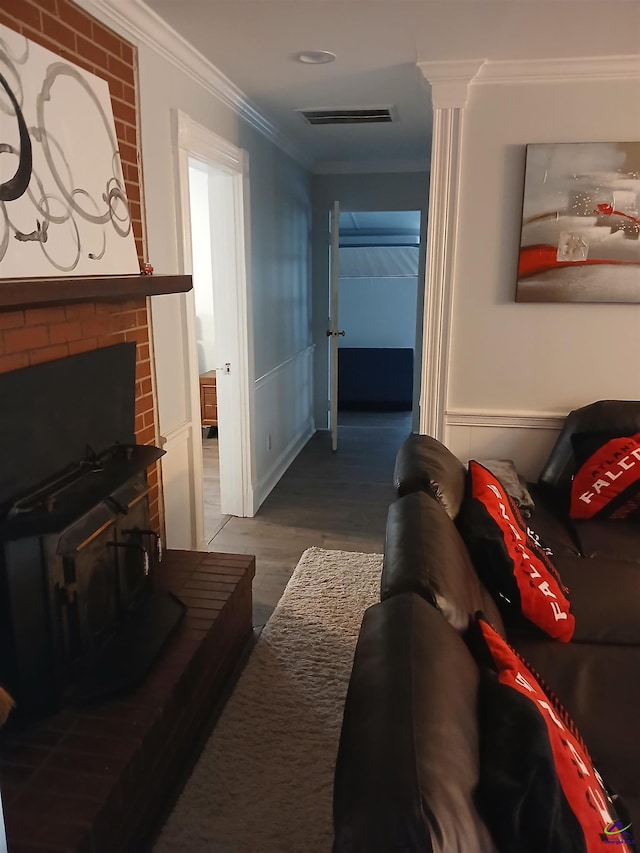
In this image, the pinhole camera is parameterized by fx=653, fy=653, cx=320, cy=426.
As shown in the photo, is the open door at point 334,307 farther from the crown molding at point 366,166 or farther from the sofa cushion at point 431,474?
the sofa cushion at point 431,474

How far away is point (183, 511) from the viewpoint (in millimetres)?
3023

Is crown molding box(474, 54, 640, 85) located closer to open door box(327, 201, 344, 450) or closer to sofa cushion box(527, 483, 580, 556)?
sofa cushion box(527, 483, 580, 556)

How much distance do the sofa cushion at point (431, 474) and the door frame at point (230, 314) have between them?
44.6 inches

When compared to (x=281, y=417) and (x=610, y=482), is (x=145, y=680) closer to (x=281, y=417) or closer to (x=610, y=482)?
(x=610, y=482)

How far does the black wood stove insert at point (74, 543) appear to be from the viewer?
1.62 m

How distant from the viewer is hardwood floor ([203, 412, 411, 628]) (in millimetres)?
3416

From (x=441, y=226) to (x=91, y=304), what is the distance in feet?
5.61

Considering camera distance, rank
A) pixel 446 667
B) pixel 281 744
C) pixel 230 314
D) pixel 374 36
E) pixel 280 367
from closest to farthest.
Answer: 1. pixel 446 667
2. pixel 281 744
3. pixel 374 36
4. pixel 230 314
5. pixel 280 367

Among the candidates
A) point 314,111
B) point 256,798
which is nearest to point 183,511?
point 256,798

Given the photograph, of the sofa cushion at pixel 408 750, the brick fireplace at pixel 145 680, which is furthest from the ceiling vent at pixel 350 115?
the sofa cushion at pixel 408 750

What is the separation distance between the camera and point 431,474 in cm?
222

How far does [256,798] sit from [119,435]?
124 cm

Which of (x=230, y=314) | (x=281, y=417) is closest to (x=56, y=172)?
(x=230, y=314)

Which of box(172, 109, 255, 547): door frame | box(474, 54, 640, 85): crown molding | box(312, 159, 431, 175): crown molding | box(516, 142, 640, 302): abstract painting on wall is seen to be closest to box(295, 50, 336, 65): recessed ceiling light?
box(172, 109, 255, 547): door frame
